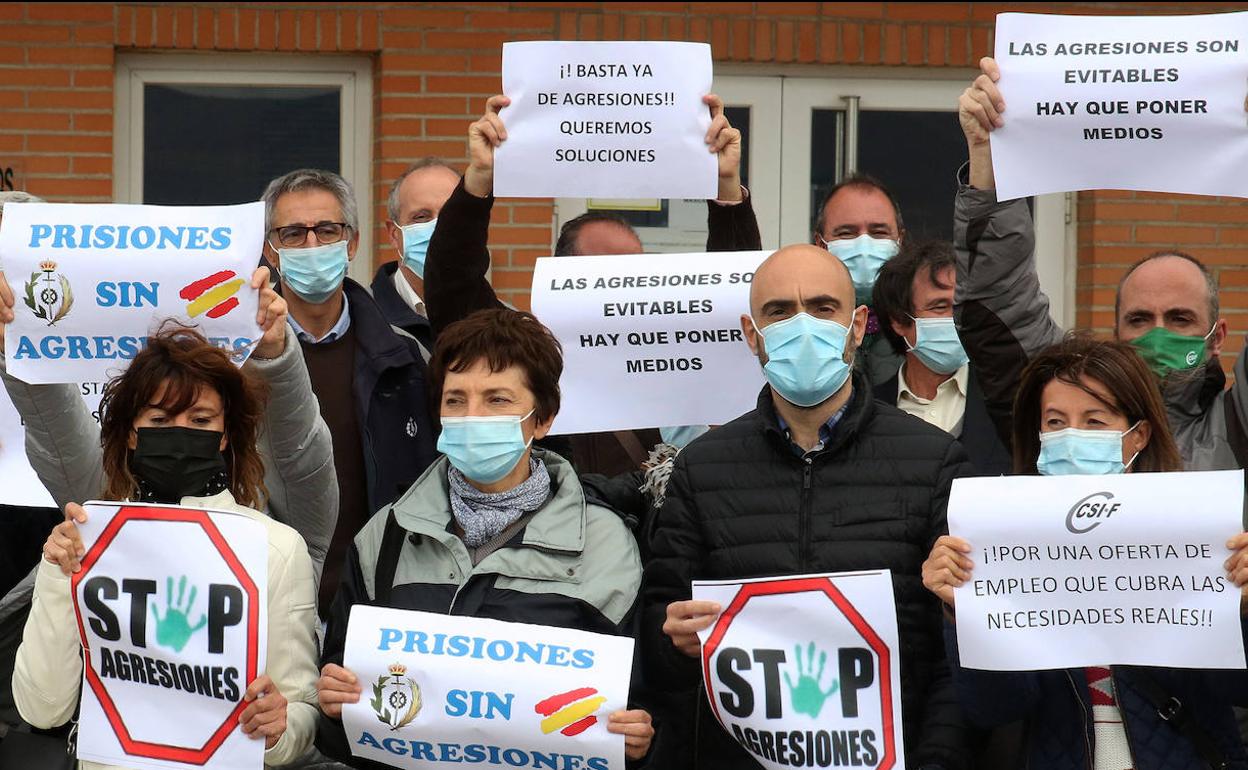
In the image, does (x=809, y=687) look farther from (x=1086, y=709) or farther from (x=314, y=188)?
(x=314, y=188)

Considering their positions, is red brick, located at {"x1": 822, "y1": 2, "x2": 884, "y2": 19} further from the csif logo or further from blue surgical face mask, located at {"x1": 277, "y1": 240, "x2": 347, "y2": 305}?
the csif logo

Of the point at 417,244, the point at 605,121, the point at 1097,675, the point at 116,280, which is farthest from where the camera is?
the point at 417,244

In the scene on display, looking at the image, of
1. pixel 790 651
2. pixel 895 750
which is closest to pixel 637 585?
pixel 790 651

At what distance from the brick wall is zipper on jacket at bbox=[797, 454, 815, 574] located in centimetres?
354

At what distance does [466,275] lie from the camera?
4.99m

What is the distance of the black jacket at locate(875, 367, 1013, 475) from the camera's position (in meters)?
4.83

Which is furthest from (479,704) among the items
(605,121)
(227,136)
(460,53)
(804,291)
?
(227,136)

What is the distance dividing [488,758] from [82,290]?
1.57 metres

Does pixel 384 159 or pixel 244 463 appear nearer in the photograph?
pixel 244 463

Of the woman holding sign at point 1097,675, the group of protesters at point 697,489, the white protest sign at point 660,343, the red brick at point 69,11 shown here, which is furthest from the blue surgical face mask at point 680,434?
the red brick at point 69,11

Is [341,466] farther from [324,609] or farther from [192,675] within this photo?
[192,675]

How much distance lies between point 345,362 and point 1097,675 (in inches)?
94.8

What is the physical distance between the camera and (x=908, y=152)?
7.87 m

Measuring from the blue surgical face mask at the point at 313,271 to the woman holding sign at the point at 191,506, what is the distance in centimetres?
92
